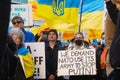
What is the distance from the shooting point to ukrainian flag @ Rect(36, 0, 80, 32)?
13529mm

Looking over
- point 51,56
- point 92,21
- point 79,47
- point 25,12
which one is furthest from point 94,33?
point 51,56

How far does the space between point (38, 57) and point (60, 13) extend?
21.5 feet

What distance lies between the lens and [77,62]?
8.15 metres

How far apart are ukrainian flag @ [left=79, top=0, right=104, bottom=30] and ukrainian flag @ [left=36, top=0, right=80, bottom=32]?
0.78 feet

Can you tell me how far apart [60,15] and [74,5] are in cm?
89

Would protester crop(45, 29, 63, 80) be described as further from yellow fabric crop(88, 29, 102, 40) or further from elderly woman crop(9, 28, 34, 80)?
yellow fabric crop(88, 29, 102, 40)

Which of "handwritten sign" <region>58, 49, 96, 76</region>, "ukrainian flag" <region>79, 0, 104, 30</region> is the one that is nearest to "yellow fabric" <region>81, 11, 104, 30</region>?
Answer: "ukrainian flag" <region>79, 0, 104, 30</region>

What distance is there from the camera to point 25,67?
6.68m

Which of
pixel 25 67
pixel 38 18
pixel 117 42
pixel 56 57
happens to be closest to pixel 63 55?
pixel 56 57

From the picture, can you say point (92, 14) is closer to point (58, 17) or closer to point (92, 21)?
point (92, 21)

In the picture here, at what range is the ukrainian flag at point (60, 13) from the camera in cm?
1353

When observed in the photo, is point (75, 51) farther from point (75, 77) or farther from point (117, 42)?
point (117, 42)

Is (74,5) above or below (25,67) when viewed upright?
above

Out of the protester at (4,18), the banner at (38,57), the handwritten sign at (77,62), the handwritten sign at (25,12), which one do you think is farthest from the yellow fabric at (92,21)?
the protester at (4,18)
